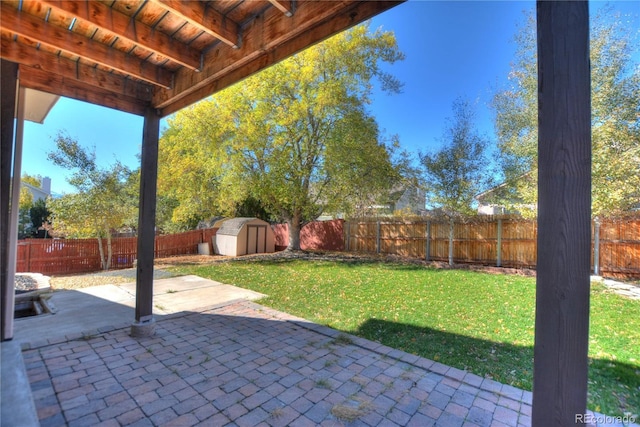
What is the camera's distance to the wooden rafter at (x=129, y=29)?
2.08 metres

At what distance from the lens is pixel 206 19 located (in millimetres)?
2211

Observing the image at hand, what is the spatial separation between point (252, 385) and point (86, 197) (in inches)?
377

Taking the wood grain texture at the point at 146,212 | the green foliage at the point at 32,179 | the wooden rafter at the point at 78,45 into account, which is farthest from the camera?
the green foliage at the point at 32,179

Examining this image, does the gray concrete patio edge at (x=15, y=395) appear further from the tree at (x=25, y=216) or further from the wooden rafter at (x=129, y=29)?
the tree at (x=25, y=216)

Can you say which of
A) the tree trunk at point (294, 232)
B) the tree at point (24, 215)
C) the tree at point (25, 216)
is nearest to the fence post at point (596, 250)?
the tree trunk at point (294, 232)

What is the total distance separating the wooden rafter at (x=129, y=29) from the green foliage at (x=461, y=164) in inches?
340

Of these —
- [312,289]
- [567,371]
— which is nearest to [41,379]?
[567,371]

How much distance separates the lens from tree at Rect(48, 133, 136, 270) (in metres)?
8.95

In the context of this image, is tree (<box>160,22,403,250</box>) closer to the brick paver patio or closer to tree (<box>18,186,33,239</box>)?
the brick paver patio

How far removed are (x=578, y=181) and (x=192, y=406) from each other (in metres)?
2.75

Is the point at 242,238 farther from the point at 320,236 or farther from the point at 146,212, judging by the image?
the point at 146,212

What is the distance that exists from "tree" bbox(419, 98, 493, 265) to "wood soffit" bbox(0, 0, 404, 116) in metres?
8.40

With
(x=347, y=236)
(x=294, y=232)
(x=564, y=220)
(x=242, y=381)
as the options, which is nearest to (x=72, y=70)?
(x=242, y=381)

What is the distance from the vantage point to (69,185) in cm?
902
